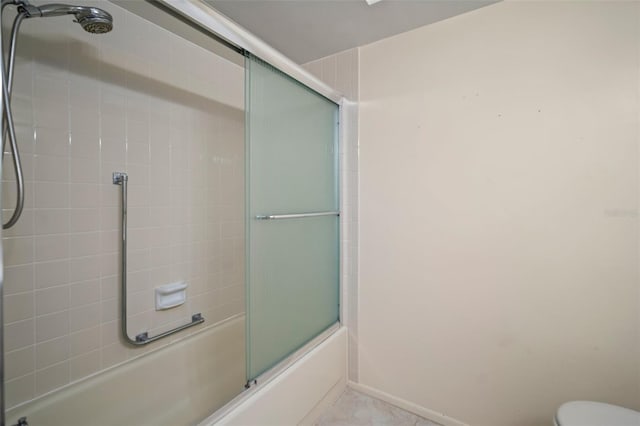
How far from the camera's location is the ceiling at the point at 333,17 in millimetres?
1525

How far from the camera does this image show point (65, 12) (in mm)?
1061

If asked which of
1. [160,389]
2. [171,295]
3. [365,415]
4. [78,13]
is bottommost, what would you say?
[365,415]

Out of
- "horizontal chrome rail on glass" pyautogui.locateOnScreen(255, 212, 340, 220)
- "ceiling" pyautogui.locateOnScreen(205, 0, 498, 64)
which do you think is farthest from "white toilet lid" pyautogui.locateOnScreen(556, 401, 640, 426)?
"ceiling" pyautogui.locateOnScreen(205, 0, 498, 64)

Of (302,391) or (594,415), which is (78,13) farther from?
(594,415)

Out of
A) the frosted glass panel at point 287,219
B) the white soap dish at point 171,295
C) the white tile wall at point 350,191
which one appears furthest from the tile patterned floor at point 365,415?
the white soap dish at point 171,295

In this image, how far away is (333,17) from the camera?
5.35 feet

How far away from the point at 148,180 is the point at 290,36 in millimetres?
1174

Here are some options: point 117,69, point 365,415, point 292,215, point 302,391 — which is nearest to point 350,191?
point 292,215

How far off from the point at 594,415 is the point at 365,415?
1.05 m

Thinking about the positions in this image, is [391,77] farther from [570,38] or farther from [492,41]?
[570,38]

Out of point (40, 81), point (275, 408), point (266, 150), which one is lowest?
point (275, 408)

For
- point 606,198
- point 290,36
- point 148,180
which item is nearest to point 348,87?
point 290,36

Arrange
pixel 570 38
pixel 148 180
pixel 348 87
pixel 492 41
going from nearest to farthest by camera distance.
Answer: pixel 570 38, pixel 492 41, pixel 148 180, pixel 348 87

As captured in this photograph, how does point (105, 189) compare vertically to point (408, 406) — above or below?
above
